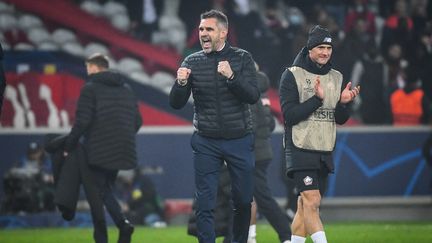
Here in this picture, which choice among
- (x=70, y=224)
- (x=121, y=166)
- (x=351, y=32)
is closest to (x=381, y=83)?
(x=351, y=32)

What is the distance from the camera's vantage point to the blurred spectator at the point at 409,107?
22078 mm

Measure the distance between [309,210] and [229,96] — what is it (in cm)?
131

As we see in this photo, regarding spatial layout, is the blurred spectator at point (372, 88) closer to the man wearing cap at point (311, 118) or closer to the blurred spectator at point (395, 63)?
the blurred spectator at point (395, 63)

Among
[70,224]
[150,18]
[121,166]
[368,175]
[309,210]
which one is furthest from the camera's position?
[150,18]

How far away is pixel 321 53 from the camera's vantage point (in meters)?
11.1

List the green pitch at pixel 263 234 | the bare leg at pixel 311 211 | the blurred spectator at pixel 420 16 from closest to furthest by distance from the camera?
the bare leg at pixel 311 211 < the green pitch at pixel 263 234 < the blurred spectator at pixel 420 16

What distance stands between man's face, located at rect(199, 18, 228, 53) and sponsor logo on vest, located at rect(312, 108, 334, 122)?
3.73 feet

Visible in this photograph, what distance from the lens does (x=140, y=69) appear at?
2275 cm

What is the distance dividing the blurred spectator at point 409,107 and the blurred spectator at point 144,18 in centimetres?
477

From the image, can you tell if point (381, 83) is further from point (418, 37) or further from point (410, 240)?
point (410, 240)

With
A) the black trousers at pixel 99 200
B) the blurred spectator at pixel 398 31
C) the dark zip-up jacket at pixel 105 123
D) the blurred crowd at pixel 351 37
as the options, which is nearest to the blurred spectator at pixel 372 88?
Answer: the blurred crowd at pixel 351 37

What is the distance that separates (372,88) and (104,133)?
1025cm

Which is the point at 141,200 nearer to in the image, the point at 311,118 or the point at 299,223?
Answer: the point at 299,223

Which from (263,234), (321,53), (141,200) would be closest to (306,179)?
(321,53)
